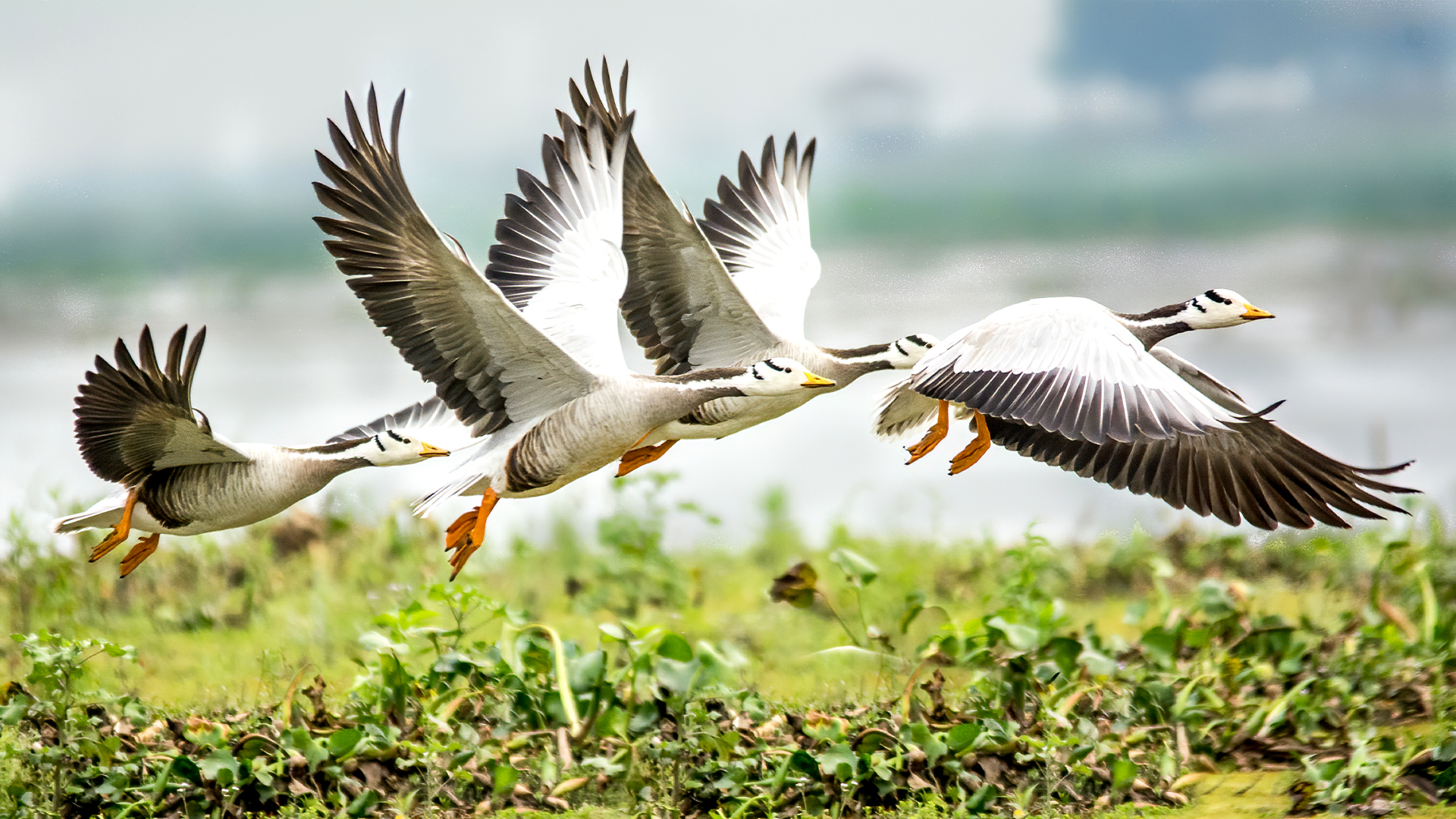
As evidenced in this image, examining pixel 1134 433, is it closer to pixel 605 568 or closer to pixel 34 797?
pixel 34 797

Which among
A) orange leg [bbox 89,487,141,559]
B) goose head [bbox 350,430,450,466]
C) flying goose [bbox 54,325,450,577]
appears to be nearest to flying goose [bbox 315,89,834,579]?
goose head [bbox 350,430,450,466]

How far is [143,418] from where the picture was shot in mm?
3666

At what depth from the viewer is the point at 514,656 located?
5215 millimetres

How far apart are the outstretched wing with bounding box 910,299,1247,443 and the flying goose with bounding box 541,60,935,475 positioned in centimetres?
37

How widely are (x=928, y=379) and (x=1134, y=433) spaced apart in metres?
0.60

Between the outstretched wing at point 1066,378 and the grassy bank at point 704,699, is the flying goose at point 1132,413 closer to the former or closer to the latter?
the outstretched wing at point 1066,378

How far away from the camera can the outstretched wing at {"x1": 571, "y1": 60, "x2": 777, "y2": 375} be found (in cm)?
458

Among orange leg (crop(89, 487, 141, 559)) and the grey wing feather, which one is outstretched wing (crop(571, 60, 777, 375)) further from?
orange leg (crop(89, 487, 141, 559))

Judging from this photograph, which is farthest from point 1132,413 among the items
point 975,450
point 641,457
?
point 641,457

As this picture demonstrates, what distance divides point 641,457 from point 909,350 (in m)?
0.97

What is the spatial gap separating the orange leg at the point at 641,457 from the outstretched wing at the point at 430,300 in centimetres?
52

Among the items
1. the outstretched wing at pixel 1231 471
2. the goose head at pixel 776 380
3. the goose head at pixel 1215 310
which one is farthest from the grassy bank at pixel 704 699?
the goose head at pixel 1215 310

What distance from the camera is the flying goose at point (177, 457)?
3578 mm

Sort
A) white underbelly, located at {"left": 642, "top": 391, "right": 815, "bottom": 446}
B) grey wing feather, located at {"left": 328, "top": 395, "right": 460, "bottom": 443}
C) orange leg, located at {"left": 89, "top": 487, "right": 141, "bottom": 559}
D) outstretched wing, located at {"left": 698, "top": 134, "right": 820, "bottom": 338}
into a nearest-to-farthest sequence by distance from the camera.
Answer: orange leg, located at {"left": 89, "top": 487, "right": 141, "bottom": 559} < white underbelly, located at {"left": 642, "top": 391, "right": 815, "bottom": 446} < grey wing feather, located at {"left": 328, "top": 395, "right": 460, "bottom": 443} < outstretched wing, located at {"left": 698, "top": 134, "right": 820, "bottom": 338}
